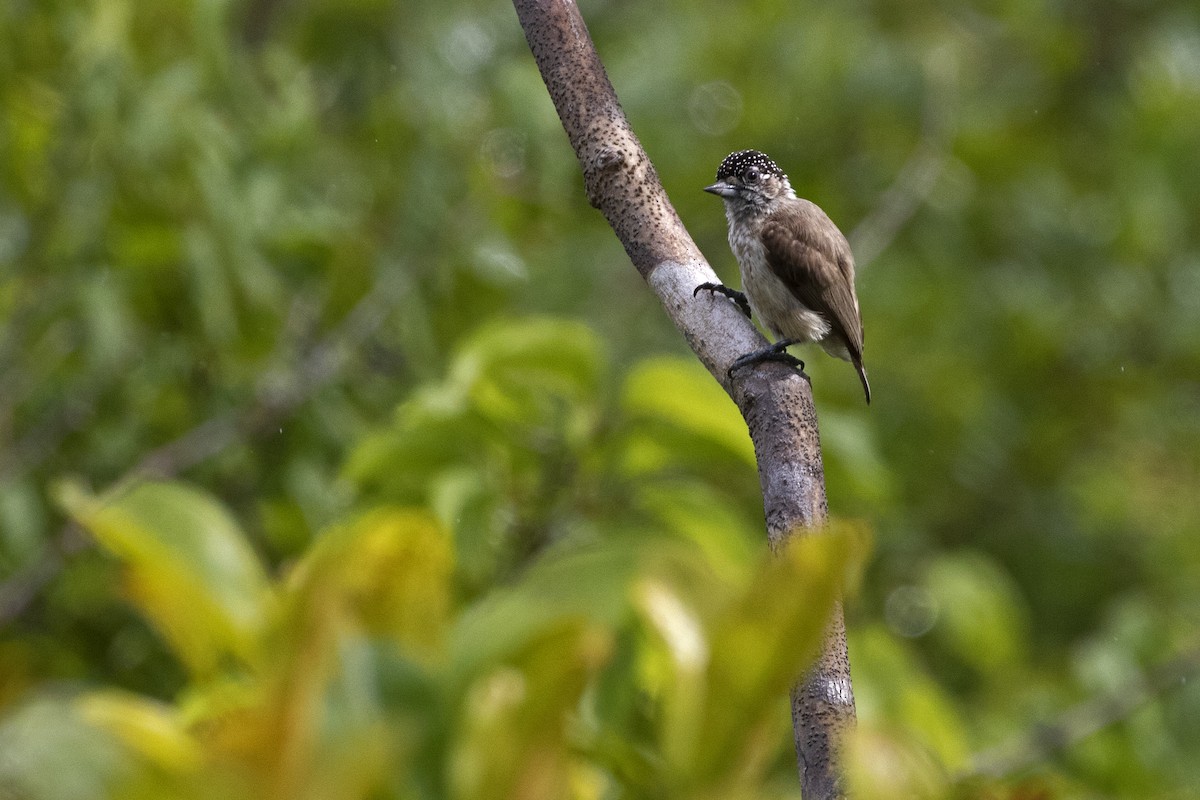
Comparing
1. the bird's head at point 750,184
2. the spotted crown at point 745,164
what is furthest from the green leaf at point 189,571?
the spotted crown at point 745,164

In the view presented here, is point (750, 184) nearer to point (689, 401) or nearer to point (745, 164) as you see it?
point (745, 164)

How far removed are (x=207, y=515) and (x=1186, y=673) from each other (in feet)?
12.3

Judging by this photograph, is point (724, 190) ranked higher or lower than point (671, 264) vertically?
lower

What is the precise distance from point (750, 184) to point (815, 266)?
49cm

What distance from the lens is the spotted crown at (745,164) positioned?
4.25 m

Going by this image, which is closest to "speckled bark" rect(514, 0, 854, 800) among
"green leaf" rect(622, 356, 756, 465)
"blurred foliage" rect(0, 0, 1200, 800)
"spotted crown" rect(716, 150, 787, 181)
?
"blurred foliage" rect(0, 0, 1200, 800)

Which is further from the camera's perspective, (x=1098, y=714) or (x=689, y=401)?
(x=1098, y=714)

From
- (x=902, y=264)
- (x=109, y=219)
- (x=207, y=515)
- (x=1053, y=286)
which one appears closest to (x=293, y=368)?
(x=109, y=219)

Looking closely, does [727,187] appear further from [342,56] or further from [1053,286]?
[1053,286]

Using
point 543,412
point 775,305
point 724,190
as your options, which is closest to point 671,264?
point 543,412

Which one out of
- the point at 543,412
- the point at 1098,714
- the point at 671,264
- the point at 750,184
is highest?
the point at 671,264

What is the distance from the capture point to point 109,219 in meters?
3.99

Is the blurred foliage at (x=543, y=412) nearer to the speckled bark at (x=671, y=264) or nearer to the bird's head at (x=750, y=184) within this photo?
the speckled bark at (x=671, y=264)

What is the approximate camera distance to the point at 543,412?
328 centimetres
